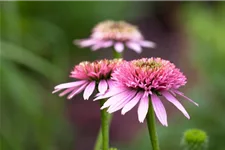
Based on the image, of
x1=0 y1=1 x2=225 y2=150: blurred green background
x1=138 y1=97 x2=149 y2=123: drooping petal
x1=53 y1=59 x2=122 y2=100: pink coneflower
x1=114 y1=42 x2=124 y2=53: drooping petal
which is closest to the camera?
x1=138 y1=97 x2=149 y2=123: drooping petal

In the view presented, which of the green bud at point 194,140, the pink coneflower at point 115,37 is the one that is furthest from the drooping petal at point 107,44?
the green bud at point 194,140

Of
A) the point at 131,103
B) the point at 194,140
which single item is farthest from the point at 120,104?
the point at 194,140

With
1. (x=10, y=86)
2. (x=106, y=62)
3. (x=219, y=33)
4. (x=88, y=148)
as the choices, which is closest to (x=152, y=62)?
(x=106, y=62)

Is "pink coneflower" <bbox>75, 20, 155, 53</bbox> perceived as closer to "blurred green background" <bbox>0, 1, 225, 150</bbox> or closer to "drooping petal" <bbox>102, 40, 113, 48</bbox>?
"drooping petal" <bbox>102, 40, 113, 48</bbox>

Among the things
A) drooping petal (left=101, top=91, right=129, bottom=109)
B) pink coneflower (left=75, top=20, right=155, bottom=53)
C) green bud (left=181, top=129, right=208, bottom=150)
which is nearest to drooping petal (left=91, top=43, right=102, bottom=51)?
pink coneflower (left=75, top=20, right=155, bottom=53)

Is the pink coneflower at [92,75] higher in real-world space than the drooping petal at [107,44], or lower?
lower

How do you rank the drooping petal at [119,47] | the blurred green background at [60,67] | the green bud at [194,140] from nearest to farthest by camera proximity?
1. the green bud at [194,140]
2. the drooping petal at [119,47]
3. the blurred green background at [60,67]

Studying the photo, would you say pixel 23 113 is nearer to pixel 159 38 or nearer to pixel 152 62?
pixel 152 62

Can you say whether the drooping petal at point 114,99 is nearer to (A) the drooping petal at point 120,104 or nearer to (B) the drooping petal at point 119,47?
(A) the drooping petal at point 120,104

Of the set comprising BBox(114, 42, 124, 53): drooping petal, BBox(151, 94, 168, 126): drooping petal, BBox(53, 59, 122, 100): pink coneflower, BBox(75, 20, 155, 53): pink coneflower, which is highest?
BBox(75, 20, 155, 53): pink coneflower
